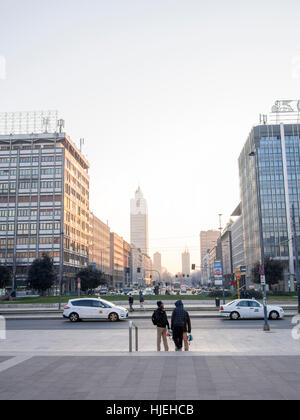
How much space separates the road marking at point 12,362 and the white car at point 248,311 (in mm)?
16993

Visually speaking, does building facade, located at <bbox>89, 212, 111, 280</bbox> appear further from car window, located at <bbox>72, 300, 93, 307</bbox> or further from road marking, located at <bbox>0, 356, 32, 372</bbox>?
road marking, located at <bbox>0, 356, 32, 372</bbox>

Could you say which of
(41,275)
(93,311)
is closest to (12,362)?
(93,311)

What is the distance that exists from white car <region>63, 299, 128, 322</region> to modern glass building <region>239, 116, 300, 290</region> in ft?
224

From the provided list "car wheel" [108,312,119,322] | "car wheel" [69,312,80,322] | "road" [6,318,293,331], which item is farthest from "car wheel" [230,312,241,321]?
"car wheel" [69,312,80,322]

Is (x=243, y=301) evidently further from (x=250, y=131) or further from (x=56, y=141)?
(x=250, y=131)

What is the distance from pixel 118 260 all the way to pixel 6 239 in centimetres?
8900

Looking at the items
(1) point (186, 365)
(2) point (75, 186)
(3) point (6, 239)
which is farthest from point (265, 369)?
(2) point (75, 186)

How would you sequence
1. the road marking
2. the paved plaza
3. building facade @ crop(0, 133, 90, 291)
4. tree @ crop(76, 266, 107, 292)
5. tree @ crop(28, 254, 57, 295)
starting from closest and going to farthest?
1. the paved plaza
2. the road marking
3. tree @ crop(28, 254, 57, 295)
4. tree @ crop(76, 266, 107, 292)
5. building facade @ crop(0, 133, 90, 291)

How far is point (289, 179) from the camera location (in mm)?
90938

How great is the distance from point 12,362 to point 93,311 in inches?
593

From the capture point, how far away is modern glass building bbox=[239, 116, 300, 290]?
294 ft

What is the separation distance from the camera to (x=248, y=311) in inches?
1016

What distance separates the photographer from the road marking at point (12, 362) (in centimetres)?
1015
